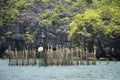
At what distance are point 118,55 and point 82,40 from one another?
1126cm

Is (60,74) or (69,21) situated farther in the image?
(69,21)

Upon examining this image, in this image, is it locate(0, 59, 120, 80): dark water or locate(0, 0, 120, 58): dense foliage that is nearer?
locate(0, 59, 120, 80): dark water

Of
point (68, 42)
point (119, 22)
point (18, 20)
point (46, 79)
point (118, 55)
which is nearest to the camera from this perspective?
point (46, 79)

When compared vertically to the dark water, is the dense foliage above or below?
above

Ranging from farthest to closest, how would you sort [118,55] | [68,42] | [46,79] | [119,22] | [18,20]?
[18,20], [68,42], [119,22], [118,55], [46,79]

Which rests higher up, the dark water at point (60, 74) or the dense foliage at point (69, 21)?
the dense foliage at point (69, 21)

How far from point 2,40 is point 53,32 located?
16311 millimetres

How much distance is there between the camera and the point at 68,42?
132875mm

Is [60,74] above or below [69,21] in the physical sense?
below

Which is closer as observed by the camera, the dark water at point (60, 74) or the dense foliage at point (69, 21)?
the dark water at point (60, 74)

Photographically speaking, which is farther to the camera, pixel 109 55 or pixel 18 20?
pixel 18 20

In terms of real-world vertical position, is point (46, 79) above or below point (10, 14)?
below

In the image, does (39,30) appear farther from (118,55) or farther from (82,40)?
(118,55)

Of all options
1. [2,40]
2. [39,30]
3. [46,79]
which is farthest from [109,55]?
[46,79]
